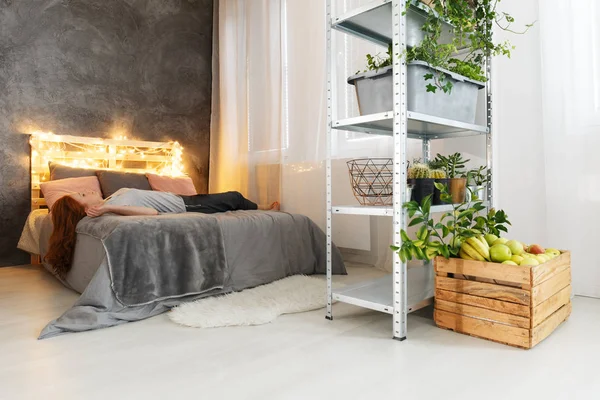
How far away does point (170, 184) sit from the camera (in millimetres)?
3854

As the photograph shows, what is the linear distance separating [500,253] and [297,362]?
0.89 meters

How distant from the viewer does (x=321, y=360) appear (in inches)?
59.6

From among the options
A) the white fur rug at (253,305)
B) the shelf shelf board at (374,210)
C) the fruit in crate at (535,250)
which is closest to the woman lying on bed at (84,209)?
the white fur rug at (253,305)

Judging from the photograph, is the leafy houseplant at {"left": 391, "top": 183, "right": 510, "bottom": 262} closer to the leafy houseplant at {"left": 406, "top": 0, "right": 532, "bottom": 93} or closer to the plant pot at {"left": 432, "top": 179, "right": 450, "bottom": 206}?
the plant pot at {"left": 432, "top": 179, "right": 450, "bottom": 206}

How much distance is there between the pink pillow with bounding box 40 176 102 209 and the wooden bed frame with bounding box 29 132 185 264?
29 centimetres

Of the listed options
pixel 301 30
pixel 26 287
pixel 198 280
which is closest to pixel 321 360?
pixel 198 280

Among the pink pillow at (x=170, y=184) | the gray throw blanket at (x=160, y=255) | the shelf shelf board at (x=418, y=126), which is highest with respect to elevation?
the shelf shelf board at (x=418, y=126)

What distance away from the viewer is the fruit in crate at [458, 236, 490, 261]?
1721 mm

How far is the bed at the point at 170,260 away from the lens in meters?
1.97

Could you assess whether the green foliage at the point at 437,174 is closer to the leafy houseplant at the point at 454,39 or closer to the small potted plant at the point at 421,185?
the small potted plant at the point at 421,185

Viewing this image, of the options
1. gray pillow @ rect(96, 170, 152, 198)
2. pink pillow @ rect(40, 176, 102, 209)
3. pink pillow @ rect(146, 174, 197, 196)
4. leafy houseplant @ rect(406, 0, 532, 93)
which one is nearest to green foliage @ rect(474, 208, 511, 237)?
leafy houseplant @ rect(406, 0, 532, 93)

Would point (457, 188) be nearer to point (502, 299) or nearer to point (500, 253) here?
point (500, 253)

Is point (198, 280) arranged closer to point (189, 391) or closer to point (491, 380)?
point (189, 391)

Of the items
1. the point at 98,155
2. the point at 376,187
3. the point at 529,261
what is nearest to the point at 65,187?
the point at 98,155
